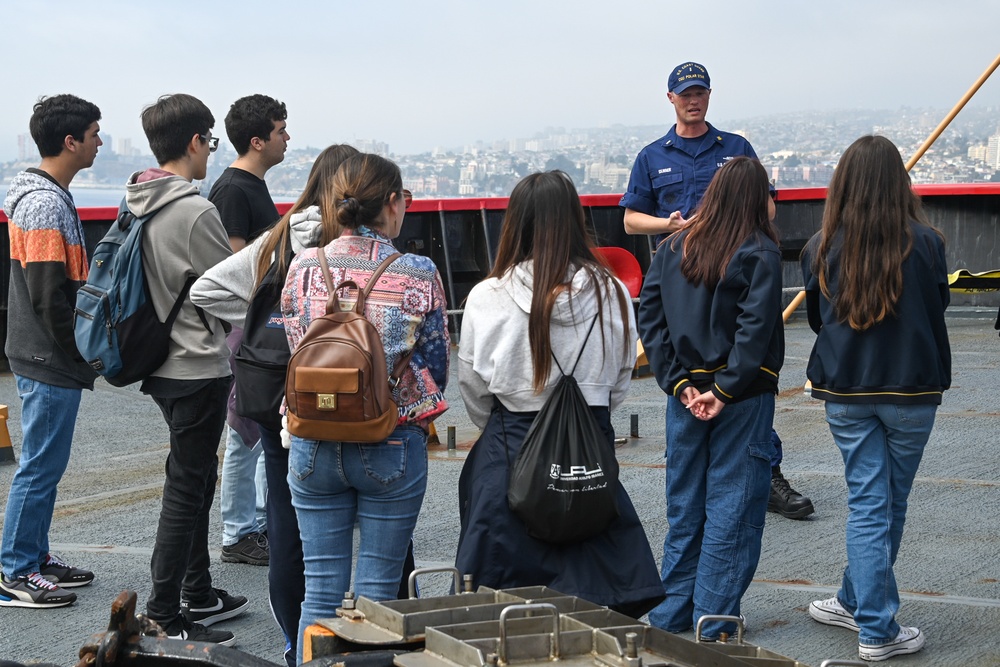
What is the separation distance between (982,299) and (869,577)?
1154 centimetres

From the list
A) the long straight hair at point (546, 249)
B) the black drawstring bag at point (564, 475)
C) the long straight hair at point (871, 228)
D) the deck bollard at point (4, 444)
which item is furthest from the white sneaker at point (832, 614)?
the deck bollard at point (4, 444)

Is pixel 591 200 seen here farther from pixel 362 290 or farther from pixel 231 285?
pixel 362 290

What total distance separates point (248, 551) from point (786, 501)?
2.96 m

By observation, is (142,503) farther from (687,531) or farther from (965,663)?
(965,663)

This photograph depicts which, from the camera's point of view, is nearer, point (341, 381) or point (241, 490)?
point (341, 381)

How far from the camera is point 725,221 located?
4566 millimetres

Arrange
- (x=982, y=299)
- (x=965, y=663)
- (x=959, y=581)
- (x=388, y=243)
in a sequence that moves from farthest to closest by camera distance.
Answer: (x=982, y=299) < (x=959, y=581) < (x=965, y=663) < (x=388, y=243)

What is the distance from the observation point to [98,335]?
14.8ft

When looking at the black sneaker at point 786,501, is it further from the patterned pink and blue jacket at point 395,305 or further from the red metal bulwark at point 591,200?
the red metal bulwark at point 591,200

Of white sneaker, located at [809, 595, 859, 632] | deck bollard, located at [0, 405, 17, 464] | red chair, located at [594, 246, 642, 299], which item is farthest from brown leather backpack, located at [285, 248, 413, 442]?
red chair, located at [594, 246, 642, 299]

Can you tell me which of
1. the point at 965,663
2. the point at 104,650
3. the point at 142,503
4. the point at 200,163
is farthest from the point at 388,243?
the point at 142,503

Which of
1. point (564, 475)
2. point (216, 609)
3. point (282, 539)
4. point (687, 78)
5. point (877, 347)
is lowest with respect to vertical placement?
point (216, 609)

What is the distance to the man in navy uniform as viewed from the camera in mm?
6133

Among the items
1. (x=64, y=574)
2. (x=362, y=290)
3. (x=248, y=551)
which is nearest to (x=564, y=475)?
(x=362, y=290)
